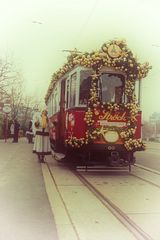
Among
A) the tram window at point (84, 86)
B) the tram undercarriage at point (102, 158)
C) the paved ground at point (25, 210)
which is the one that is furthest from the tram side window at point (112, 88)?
the paved ground at point (25, 210)

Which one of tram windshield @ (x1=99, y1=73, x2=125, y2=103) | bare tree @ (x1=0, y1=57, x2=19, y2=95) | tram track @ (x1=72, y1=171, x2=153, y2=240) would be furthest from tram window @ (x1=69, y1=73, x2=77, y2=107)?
bare tree @ (x1=0, y1=57, x2=19, y2=95)

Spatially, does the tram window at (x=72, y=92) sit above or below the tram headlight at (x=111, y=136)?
above

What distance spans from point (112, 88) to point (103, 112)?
1.05ft

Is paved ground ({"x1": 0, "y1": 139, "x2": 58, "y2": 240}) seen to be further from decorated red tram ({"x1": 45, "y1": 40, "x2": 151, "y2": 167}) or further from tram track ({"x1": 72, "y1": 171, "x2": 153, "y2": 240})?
decorated red tram ({"x1": 45, "y1": 40, "x2": 151, "y2": 167})

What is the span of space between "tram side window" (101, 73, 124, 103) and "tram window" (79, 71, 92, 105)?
361 millimetres

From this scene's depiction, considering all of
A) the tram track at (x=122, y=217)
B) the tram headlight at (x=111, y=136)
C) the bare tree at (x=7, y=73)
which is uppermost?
the bare tree at (x=7, y=73)

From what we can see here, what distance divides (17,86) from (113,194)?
9.28 ft

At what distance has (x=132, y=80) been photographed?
5.56 metres

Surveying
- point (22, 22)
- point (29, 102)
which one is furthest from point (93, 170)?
point (22, 22)

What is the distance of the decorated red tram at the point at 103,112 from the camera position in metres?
5.59

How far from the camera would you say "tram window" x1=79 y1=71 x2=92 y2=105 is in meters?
6.21

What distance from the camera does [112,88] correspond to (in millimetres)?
5797

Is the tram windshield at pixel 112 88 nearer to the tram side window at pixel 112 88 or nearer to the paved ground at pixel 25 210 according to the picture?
the tram side window at pixel 112 88

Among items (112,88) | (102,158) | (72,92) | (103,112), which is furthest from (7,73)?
(102,158)
